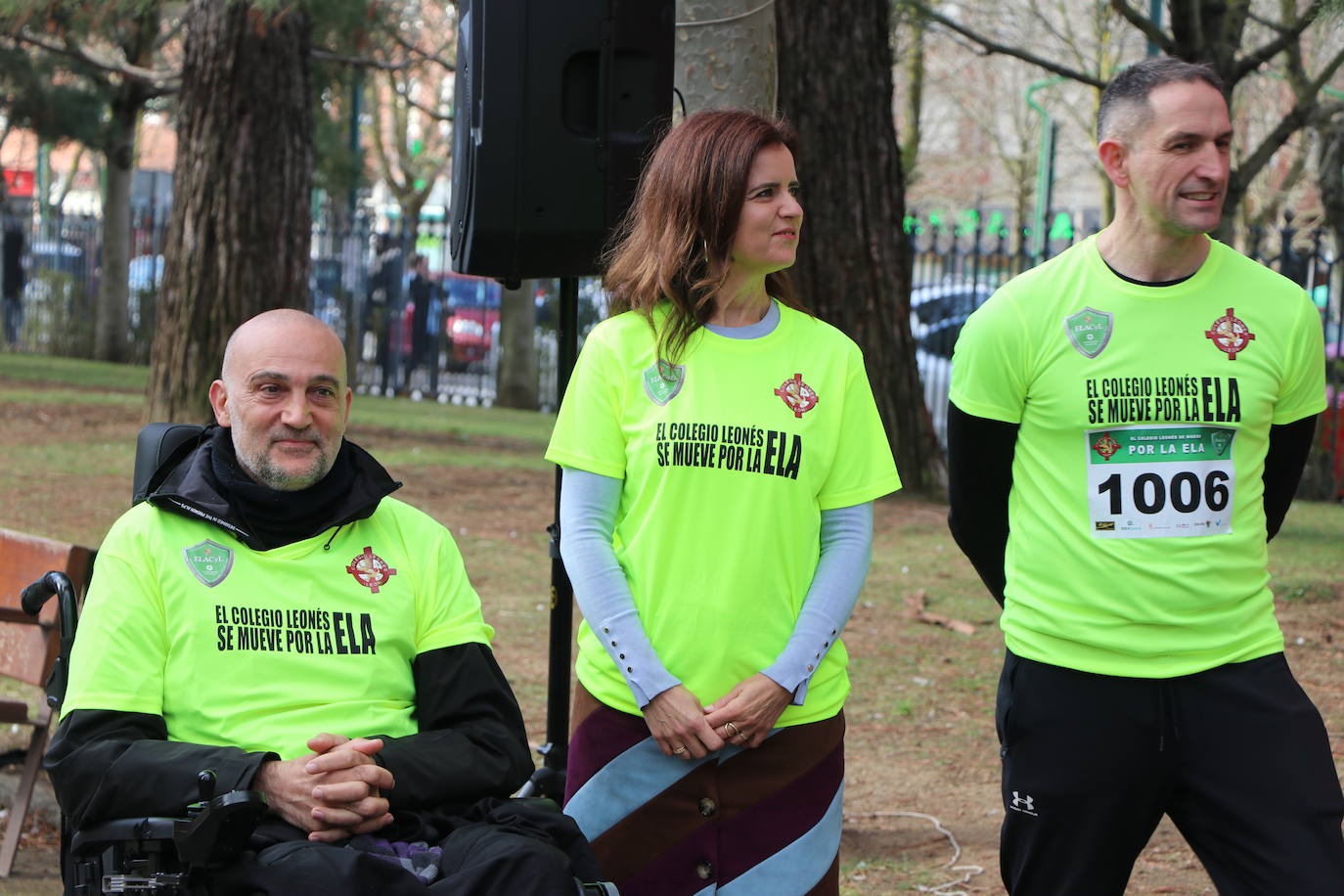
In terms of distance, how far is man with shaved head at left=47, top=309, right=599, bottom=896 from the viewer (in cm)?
301

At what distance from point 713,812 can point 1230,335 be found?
1291 mm

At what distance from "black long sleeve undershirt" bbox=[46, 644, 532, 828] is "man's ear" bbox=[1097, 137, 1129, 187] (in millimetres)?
1541

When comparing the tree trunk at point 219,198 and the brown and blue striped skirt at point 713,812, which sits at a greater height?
the tree trunk at point 219,198

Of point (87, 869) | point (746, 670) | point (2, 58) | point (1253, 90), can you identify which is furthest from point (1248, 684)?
point (1253, 90)

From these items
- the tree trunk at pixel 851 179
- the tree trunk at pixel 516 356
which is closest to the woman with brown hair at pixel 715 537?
the tree trunk at pixel 851 179

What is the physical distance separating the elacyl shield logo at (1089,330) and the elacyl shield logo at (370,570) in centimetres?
140

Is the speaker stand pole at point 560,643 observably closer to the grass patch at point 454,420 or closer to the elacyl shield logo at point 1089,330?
the elacyl shield logo at point 1089,330

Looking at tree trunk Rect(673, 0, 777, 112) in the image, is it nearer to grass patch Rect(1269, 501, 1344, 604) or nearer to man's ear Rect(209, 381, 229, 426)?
man's ear Rect(209, 381, 229, 426)

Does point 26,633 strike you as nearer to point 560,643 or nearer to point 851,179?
point 560,643

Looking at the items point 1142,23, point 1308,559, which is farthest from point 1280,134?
point 1308,559

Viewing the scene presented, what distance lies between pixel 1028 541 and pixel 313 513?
1397 mm

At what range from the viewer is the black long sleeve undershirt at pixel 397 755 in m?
3.00

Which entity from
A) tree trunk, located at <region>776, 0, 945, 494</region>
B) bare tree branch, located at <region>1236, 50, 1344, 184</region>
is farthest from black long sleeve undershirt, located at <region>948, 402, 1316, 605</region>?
bare tree branch, located at <region>1236, 50, 1344, 184</region>

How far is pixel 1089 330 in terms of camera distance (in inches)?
121
